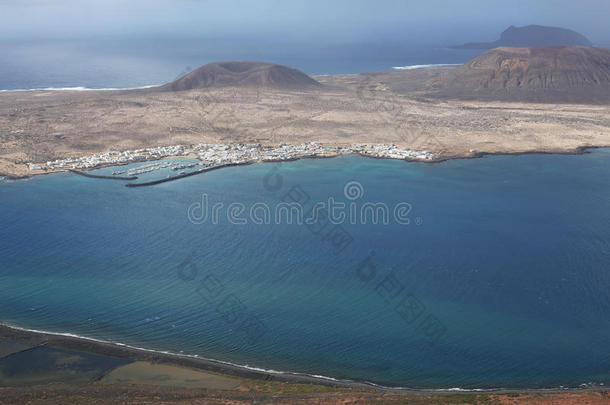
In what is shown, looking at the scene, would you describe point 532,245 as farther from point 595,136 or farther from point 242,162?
point 595,136

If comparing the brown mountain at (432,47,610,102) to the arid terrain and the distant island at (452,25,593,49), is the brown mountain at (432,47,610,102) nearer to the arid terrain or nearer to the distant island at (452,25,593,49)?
the arid terrain

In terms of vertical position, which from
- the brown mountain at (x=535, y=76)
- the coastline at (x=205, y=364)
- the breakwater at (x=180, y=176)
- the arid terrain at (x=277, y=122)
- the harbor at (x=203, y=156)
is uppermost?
the brown mountain at (x=535, y=76)

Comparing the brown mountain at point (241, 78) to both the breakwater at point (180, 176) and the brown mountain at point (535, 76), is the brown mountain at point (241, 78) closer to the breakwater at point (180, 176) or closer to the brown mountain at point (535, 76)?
the brown mountain at point (535, 76)

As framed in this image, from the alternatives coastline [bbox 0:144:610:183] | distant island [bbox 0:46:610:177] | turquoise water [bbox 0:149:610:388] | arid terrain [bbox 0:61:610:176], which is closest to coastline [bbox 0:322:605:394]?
turquoise water [bbox 0:149:610:388]

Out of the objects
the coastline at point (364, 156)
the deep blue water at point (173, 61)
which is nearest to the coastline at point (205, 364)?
the coastline at point (364, 156)

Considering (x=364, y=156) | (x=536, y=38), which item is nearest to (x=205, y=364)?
(x=364, y=156)

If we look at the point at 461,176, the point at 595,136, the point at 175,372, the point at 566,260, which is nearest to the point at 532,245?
the point at 566,260
